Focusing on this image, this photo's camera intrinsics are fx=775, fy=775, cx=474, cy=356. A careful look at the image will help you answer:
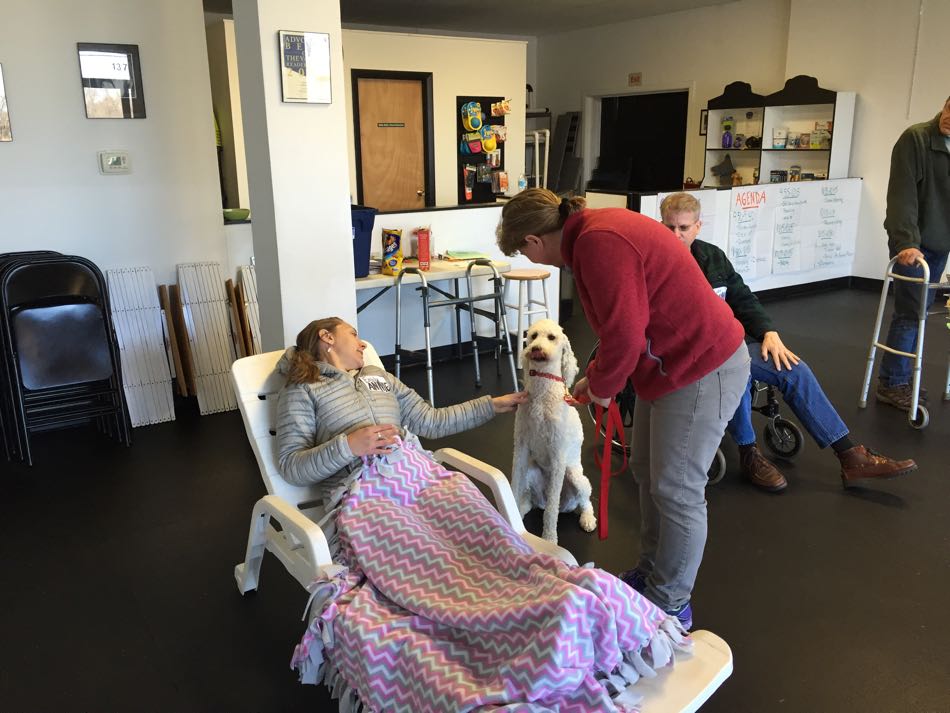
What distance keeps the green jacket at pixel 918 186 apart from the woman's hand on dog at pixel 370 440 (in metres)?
2.95

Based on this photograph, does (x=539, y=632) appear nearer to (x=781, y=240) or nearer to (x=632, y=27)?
(x=781, y=240)

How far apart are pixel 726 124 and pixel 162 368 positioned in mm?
6684

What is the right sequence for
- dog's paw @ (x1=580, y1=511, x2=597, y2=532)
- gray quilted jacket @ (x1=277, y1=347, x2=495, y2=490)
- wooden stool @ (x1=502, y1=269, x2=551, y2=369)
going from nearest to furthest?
gray quilted jacket @ (x1=277, y1=347, x2=495, y2=490) < dog's paw @ (x1=580, y1=511, x2=597, y2=532) < wooden stool @ (x1=502, y1=269, x2=551, y2=369)

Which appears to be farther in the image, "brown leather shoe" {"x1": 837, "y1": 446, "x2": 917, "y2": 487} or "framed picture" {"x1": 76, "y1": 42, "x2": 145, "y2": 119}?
"framed picture" {"x1": 76, "y1": 42, "x2": 145, "y2": 119}

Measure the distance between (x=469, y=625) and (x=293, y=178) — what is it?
2.22 meters

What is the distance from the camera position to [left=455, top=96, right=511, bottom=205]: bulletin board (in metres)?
8.38

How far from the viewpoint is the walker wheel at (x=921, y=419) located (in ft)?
12.7

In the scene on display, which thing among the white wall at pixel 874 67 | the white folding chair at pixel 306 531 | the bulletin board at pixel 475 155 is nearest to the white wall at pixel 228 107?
the bulletin board at pixel 475 155

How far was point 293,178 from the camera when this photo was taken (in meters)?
3.25

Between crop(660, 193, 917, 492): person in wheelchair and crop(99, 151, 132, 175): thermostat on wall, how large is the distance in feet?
9.36

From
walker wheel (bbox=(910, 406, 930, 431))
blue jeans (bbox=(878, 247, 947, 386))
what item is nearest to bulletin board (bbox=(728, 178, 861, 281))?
blue jeans (bbox=(878, 247, 947, 386))

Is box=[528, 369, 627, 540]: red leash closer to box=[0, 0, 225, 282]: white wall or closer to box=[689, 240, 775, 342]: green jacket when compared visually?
box=[689, 240, 775, 342]: green jacket

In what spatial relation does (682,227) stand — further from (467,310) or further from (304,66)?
(467,310)

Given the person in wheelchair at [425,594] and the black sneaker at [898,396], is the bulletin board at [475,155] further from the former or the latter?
the person in wheelchair at [425,594]
